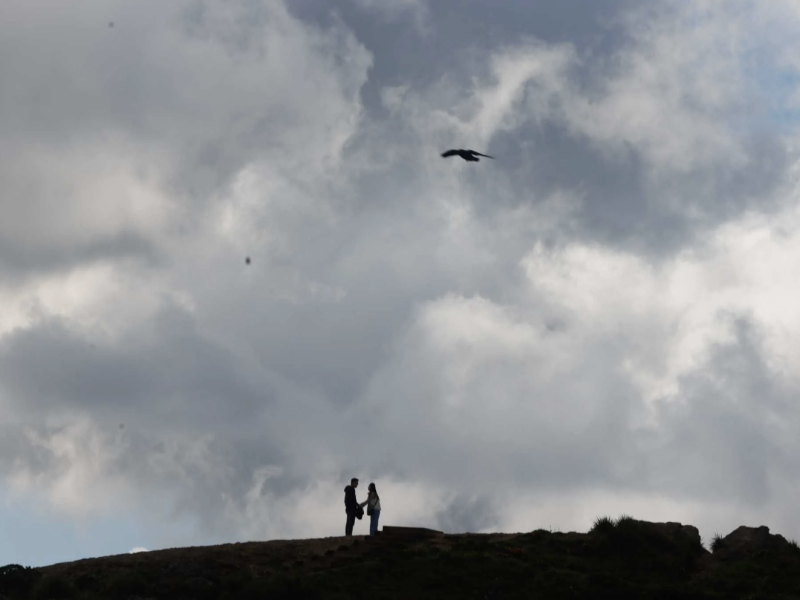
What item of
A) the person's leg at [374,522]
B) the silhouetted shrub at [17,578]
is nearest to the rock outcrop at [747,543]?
the person's leg at [374,522]

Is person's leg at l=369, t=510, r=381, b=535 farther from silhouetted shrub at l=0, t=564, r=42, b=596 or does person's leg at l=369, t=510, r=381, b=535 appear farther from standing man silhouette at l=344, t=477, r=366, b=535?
silhouetted shrub at l=0, t=564, r=42, b=596

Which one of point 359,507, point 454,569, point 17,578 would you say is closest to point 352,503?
point 359,507

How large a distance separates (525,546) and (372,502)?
18.4ft

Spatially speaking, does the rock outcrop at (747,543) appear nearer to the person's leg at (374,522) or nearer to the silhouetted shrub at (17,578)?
the person's leg at (374,522)

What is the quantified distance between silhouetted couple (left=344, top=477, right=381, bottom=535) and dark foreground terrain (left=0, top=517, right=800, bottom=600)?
681 millimetres

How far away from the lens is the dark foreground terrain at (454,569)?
34469mm

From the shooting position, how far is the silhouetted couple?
1549 inches

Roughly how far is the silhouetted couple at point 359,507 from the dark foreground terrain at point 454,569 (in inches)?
26.8

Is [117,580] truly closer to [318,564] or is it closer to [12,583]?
[12,583]

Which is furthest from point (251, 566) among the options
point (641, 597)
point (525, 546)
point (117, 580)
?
point (641, 597)

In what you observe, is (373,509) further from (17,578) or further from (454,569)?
(17,578)

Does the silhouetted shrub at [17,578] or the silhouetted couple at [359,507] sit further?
the silhouetted couple at [359,507]

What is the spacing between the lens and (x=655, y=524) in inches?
1554

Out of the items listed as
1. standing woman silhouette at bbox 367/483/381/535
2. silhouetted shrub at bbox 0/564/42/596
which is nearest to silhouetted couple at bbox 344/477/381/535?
standing woman silhouette at bbox 367/483/381/535
